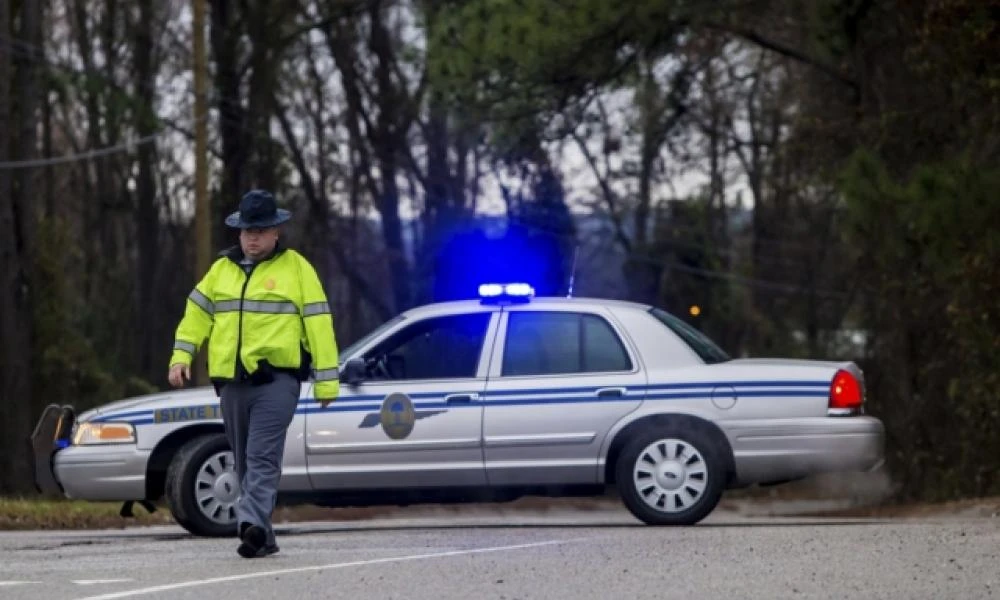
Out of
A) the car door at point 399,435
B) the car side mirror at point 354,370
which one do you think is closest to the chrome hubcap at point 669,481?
the car door at point 399,435

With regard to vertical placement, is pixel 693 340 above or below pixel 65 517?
above

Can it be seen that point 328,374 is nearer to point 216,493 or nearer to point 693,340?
point 216,493

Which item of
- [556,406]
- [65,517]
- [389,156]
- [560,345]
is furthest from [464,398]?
[389,156]

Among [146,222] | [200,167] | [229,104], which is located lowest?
[200,167]

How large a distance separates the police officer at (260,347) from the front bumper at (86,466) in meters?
2.86

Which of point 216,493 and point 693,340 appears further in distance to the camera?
point 693,340

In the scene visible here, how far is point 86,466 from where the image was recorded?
569 inches

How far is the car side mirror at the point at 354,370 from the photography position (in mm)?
14062

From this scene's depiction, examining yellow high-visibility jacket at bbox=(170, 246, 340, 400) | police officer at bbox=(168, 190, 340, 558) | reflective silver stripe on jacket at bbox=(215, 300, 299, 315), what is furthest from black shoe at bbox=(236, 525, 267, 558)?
reflective silver stripe on jacket at bbox=(215, 300, 299, 315)

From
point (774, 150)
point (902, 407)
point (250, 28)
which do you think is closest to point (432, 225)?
point (250, 28)

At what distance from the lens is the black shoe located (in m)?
11.3

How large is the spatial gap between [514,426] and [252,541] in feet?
10.4

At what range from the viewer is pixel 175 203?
200 feet

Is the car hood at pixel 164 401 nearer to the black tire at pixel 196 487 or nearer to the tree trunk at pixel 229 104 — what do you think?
the black tire at pixel 196 487
